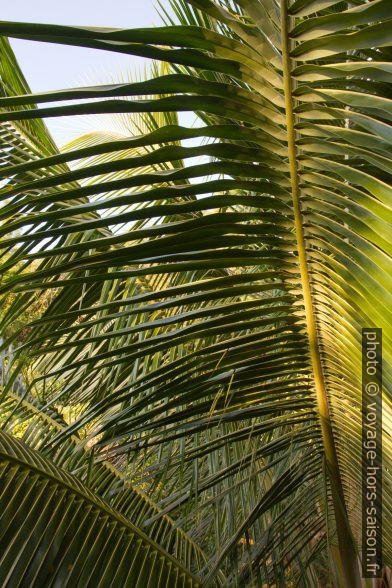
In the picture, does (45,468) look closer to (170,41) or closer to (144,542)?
(144,542)

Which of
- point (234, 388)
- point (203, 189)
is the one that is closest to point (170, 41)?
point (203, 189)

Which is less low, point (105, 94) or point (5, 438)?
point (105, 94)

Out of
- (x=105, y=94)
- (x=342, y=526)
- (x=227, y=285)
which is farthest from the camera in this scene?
(x=342, y=526)

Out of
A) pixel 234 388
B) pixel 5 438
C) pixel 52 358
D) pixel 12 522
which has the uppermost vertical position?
pixel 52 358

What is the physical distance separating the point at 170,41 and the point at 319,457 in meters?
0.81

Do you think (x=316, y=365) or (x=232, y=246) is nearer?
(x=232, y=246)

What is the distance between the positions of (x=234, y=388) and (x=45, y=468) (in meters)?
0.42

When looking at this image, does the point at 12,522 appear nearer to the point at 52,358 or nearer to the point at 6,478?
Result: the point at 6,478

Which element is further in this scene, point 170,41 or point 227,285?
point 227,285

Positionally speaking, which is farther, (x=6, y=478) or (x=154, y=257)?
(x=6, y=478)

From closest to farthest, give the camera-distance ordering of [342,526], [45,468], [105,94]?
[105,94], [342,526], [45,468]

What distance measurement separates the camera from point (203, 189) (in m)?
0.58

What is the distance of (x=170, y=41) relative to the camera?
0.44 metres

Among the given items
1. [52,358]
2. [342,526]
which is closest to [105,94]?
[342,526]
